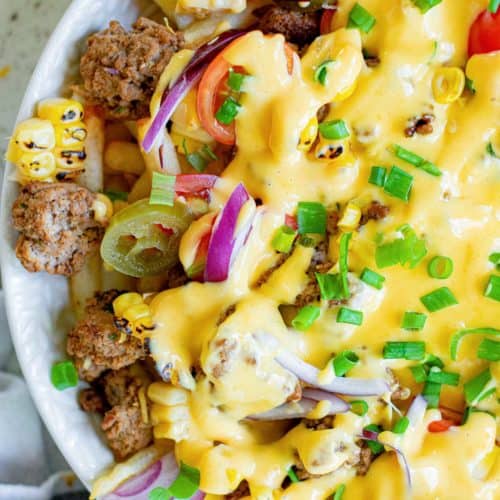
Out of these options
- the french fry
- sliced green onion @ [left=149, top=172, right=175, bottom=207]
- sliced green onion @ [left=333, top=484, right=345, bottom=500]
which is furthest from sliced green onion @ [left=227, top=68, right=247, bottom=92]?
sliced green onion @ [left=333, top=484, right=345, bottom=500]

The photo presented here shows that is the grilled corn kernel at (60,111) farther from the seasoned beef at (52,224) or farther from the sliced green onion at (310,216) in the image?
the sliced green onion at (310,216)

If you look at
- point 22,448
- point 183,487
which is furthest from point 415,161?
point 22,448

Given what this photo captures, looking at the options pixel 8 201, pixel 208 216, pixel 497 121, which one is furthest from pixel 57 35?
pixel 497 121

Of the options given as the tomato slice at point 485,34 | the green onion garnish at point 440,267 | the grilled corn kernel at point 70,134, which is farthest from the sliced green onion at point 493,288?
the grilled corn kernel at point 70,134

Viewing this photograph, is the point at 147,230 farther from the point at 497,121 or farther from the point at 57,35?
the point at 497,121

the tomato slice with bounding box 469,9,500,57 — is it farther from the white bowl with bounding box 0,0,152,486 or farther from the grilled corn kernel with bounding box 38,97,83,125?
the grilled corn kernel with bounding box 38,97,83,125

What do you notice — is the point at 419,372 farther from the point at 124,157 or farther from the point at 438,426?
the point at 124,157

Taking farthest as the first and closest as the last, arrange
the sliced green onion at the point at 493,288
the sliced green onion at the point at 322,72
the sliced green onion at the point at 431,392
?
the sliced green onion at the point at 431,392 < the sliced green onion at the point at 493,288 < the sliced green onion at the point at 322,72
